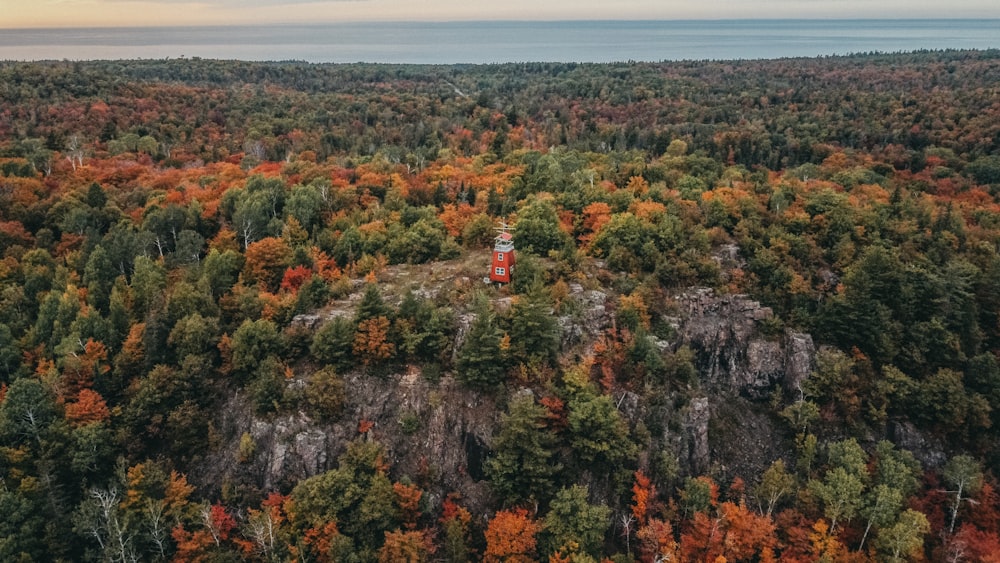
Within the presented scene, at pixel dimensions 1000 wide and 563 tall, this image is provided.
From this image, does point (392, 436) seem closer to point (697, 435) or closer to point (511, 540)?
point (511, 540)

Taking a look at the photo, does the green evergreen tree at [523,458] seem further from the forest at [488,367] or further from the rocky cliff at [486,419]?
the rocky cliff at [486,419]

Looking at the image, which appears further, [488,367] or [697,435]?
[697,435]

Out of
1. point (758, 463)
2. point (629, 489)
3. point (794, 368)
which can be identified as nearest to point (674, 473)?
point (629, 489)

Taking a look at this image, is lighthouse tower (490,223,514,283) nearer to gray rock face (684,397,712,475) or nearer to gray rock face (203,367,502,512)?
gray rock face (203,367,502,512)

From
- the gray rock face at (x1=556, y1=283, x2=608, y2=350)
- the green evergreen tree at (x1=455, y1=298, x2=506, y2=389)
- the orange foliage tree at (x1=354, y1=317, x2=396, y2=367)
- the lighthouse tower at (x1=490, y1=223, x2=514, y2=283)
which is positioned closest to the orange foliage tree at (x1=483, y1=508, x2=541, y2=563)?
the green evergreen tree at (x1=455, y1=298, x2=506, y2=389)

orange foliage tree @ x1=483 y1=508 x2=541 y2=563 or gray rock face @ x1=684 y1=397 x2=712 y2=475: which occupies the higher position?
gray rock face @ x1=684 y1=397 x2=712 y2=475

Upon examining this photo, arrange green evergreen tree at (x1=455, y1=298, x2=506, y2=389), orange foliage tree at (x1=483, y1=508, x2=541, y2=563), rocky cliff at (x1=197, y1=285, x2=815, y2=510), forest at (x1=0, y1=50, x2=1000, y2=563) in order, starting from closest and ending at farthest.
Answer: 1. orange foliage tree at (x1=483, y1=508, x2=541, y2=563)
2. forest at (x1=0, y1=50, x2=1000, y2=563)
3. rocky cliff at (x1=197, y1=285, x2=815, y2=510)
4. green evergreen tree at (x1=455, y1=298, x2=506, y2=389)

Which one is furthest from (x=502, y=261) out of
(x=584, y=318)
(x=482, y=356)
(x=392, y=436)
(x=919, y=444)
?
(x=919, y=444)
